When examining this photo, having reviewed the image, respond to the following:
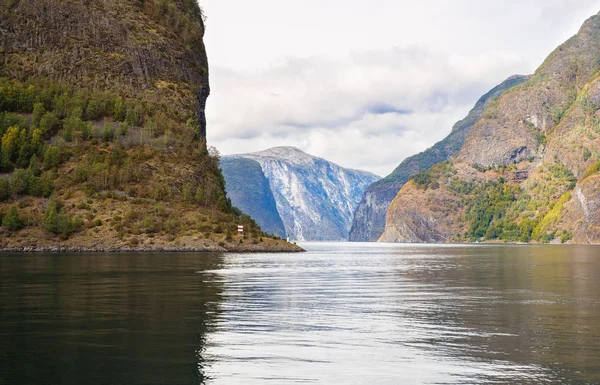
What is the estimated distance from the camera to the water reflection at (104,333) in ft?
66.6

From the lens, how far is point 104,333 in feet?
90.4

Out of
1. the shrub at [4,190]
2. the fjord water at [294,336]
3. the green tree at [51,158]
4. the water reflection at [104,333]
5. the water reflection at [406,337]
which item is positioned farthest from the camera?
the green tree at [51,158]

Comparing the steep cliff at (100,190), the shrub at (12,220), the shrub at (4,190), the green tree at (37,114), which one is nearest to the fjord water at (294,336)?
the steep cliff at (100,190)

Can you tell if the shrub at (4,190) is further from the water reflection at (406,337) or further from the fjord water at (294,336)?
the water reflection at (406,337)

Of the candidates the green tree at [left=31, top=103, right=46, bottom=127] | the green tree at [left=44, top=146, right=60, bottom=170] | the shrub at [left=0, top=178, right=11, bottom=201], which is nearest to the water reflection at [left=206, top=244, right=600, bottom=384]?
the shrub at [left=0, top=178, right=11, bottom=201]

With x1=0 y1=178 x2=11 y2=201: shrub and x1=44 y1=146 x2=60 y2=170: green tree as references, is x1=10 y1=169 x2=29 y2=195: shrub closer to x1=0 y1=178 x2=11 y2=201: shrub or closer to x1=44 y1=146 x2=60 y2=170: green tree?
x1=0 y1=178 x2=11 y2=201: shrub

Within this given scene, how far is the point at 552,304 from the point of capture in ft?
132

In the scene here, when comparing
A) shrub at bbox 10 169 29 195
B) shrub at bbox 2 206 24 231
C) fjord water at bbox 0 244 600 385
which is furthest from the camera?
shrub at bbox 10 169 29 195

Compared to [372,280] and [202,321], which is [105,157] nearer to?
[372,280]

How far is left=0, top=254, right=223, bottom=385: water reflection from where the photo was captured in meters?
20.3

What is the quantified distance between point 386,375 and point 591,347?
358 inches

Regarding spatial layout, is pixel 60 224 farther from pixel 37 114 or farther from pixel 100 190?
pixel 37 114

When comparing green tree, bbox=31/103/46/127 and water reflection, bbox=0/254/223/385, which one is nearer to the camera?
water reflection, bbox=0/254/223/385

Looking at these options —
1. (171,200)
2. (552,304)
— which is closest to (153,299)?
(552,304)
